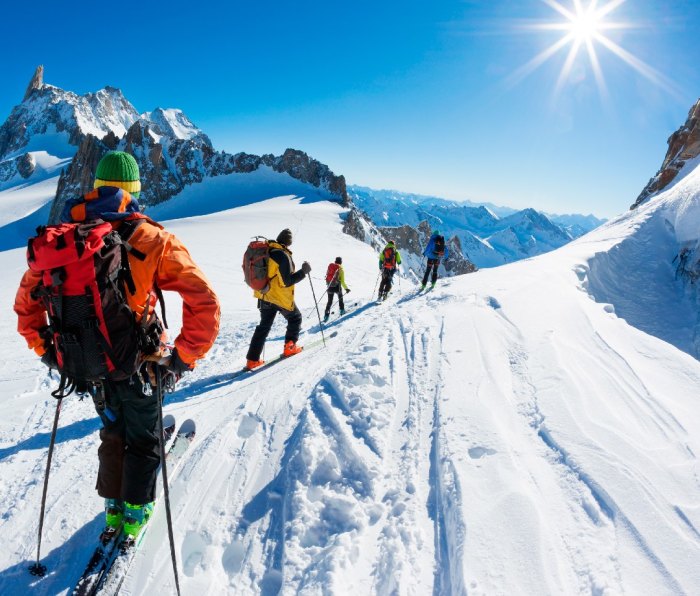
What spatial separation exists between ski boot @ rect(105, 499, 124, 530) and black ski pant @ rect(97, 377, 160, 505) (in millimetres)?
72

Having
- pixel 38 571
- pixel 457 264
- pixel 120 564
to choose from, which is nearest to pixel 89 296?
pixel 120 564

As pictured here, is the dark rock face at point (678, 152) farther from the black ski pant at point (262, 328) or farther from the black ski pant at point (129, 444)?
the black ski pant at point (129, 444)

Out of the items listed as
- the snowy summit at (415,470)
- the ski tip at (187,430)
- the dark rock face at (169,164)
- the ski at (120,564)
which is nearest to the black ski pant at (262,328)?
the snowy summit at (415,470)

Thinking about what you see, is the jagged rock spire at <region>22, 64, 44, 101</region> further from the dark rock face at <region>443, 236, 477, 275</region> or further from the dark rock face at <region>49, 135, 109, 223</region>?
the dark rock face at <region>443, 236, 477, 275</region>

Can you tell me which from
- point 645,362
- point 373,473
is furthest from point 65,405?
point 645,362

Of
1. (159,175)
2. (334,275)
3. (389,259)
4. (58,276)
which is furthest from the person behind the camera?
(159,175)

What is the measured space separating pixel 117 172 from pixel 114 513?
2589 mm

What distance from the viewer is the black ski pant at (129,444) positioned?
106 inches

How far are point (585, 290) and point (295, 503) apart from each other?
349 inches

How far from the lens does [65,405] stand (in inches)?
195

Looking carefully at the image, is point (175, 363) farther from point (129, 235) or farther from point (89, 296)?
point (129, 235)

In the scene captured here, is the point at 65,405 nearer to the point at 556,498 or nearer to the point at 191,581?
the point at 191,581

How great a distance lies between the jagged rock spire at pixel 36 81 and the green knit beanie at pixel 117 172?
831 feet

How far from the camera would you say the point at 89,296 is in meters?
2.24
